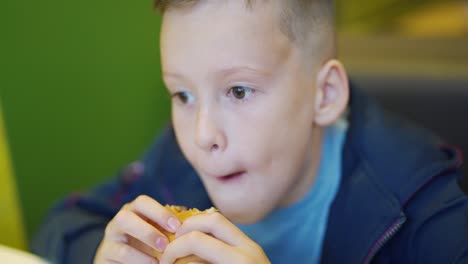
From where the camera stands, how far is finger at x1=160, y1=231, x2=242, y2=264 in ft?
2.04

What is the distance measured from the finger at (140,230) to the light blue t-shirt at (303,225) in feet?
0.93

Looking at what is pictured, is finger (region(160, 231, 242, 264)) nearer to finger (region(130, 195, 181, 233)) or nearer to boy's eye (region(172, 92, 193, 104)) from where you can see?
finger (region(130, 195, 181, 233))

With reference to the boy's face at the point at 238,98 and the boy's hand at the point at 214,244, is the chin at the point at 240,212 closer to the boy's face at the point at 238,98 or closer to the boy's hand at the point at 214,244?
the boy's face at the point at 238,98

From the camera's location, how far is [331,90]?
0.89 meters

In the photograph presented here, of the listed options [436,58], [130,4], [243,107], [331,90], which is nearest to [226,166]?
[243,107]

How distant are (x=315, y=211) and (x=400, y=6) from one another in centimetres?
219

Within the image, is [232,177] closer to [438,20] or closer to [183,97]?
[183,97]

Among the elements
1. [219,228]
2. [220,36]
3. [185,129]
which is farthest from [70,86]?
[219,228]

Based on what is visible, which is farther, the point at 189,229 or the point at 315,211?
the point at 315,211

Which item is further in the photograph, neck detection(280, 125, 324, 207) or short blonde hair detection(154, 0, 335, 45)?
neck detection(280, 125, 324, 207)

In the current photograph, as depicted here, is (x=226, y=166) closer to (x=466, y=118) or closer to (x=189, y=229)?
(x=189, y=229)

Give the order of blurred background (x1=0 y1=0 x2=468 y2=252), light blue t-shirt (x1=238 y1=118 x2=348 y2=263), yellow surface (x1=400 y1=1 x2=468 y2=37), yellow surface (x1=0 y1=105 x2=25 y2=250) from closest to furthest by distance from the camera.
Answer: light blue t-shirt (x1=238 y1=118 x2=348 y2=263), yellow surface (x1=0 y1=105 x2=25 y2=250), blurred background (x1=0 y1=0 x2=468 y2=252), yellow surface (x1=400 y1=1 x2=468 y2=37)

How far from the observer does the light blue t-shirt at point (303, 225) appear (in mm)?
955

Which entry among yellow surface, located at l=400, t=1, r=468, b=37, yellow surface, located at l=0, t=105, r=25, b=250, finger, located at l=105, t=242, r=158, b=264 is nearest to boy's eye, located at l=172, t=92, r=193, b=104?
finger, located at l=105, t=242, r=158, b=264
